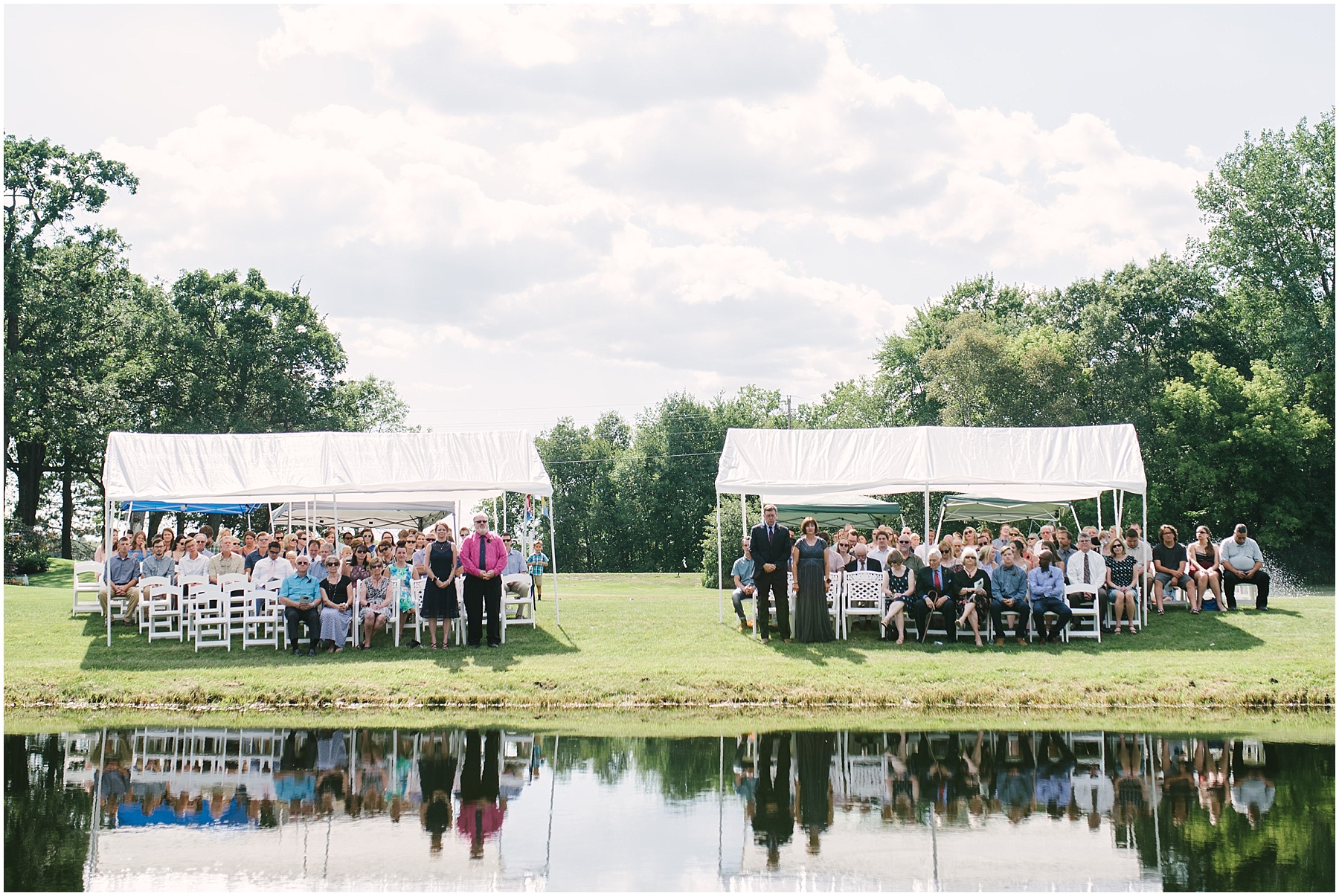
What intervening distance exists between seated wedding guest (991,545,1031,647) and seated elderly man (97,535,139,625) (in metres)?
11.6

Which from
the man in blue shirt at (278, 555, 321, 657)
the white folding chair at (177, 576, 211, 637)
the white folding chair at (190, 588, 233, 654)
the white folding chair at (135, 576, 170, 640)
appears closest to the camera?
the man in blue shirt at (278, 555, 321, 657)

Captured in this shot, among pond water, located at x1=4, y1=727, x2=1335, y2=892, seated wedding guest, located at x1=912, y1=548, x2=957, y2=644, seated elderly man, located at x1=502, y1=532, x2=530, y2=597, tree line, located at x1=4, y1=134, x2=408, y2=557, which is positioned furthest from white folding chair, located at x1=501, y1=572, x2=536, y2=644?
tree line, located at x1=4, y1=134, x2=408, y2=557

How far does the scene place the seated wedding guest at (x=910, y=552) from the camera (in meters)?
15.1

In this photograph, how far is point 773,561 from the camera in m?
14.8

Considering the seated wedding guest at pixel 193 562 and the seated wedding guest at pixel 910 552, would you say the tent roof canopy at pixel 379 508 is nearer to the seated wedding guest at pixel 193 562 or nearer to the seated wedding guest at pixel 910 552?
the seated wedding guest at pixel 193 562

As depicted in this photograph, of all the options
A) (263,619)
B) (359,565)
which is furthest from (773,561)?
(263,619)

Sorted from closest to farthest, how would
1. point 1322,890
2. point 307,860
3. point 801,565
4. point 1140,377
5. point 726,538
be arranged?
point 1322,890
point 307,860
point 801,565
point 726,538
point 1140,377

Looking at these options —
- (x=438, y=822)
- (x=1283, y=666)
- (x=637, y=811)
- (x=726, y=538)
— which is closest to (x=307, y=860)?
(x=438, y=822)

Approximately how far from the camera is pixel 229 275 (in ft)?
150

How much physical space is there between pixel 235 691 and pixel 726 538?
1023 inches

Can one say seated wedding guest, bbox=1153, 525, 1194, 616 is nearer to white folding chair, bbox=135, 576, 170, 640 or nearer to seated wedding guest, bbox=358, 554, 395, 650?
seated wedding guest, bbox=358, 554, 395, 650

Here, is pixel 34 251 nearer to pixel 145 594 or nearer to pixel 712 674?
pixel 145 594

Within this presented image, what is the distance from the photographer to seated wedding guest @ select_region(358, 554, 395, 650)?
48.4ft

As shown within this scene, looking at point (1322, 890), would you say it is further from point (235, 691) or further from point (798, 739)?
point (235, 691)
